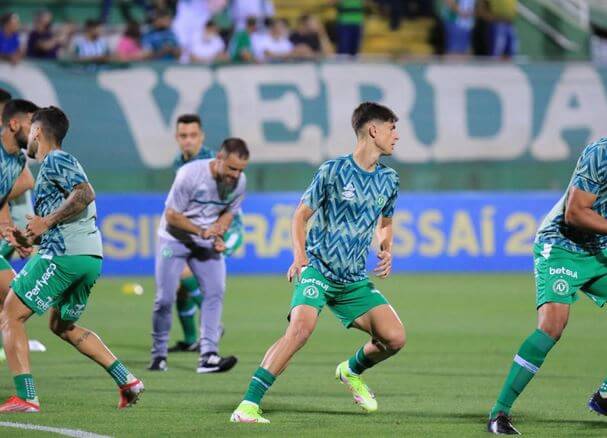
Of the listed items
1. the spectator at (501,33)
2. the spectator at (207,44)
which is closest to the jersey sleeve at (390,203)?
the spectator at (207,44)

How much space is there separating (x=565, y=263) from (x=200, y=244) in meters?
4.71

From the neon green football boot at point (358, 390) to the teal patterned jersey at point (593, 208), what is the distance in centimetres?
175

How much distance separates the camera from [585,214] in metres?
8.23

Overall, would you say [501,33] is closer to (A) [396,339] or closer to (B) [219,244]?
(B) [219,244]

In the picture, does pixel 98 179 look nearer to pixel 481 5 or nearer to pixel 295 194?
pixel 295 194

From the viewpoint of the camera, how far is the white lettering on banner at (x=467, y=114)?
23438 millimetres

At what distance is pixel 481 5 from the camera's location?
26.4m

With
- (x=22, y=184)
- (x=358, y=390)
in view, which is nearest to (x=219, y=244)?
(x=22, y=184)

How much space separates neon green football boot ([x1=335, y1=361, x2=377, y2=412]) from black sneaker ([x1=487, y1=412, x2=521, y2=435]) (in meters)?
1.25

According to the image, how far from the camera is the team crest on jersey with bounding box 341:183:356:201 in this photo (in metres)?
8.88

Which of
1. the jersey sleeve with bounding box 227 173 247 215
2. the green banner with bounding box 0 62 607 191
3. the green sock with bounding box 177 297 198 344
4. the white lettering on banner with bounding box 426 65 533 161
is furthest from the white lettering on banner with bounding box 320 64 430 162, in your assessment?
the jersey sleeve with bounding box 227 173 247 215

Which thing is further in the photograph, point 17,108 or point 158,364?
point 158,364

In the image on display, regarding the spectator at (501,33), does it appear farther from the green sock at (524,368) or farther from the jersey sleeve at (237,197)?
the green sock at (524,368)

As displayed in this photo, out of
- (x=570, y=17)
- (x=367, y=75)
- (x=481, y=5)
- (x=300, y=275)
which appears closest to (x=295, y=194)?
(x=367, y=75)
